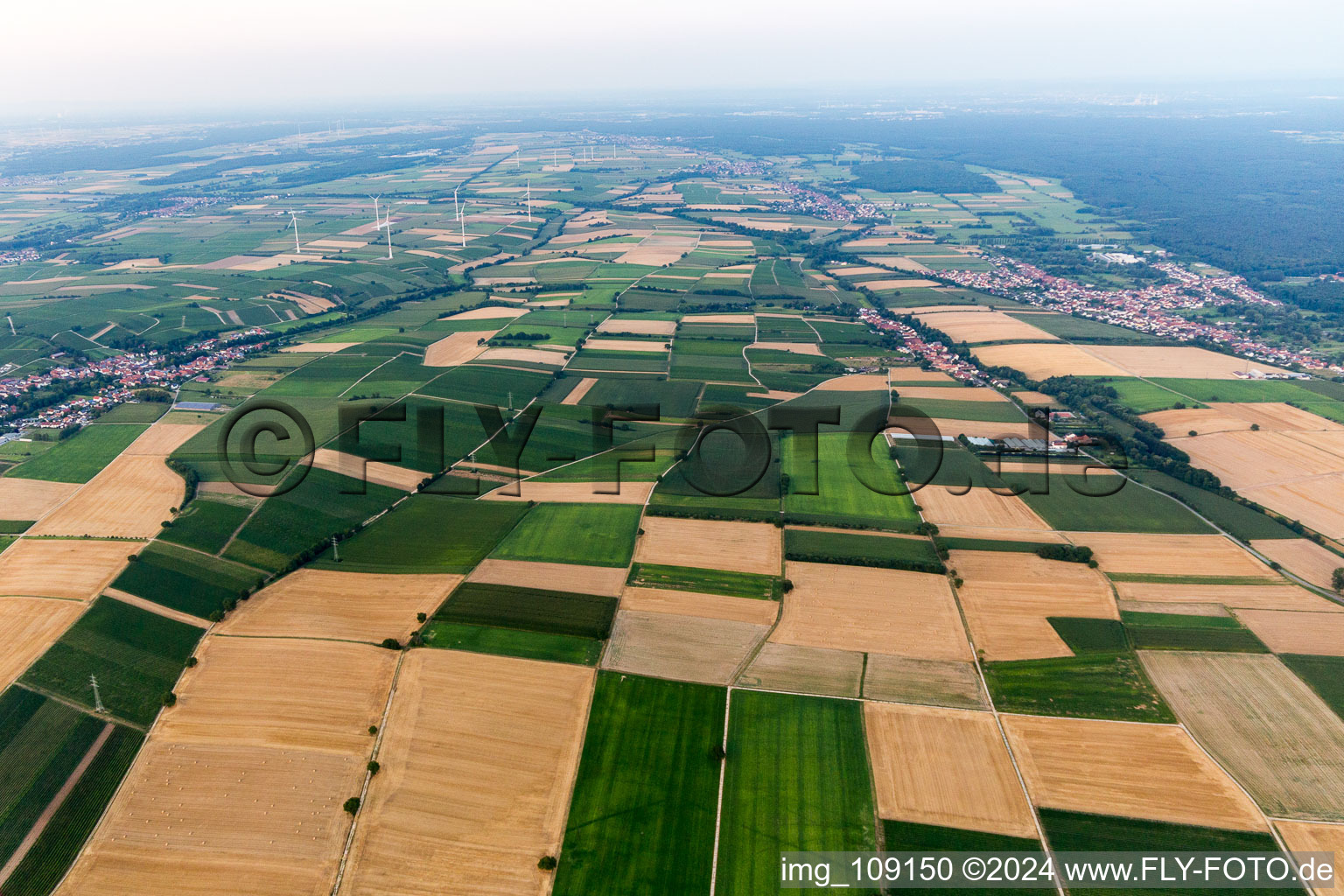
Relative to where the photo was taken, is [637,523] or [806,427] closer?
[637,523]

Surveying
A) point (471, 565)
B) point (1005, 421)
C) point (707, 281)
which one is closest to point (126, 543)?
point (471, 565)

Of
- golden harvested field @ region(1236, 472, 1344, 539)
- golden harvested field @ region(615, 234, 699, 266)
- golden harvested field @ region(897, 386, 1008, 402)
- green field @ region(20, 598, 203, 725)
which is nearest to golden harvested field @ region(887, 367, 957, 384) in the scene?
golden harvested field @ region(897, 386, 1008, 402)

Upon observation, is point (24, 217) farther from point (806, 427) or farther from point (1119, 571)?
point (1119, 571)

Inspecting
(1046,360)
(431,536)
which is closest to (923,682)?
(431,536)

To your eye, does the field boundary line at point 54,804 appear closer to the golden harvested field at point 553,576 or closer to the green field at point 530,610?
the green field at point 530,610

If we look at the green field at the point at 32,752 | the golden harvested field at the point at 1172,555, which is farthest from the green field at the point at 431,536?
the golden harvested field at the point at 1172,555

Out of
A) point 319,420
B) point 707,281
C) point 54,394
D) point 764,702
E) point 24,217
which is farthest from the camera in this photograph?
point 24,217

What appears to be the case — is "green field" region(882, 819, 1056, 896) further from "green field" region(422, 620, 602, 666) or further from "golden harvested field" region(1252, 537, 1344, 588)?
"golden harvested field" region(1252, 537, 1344, 588)
